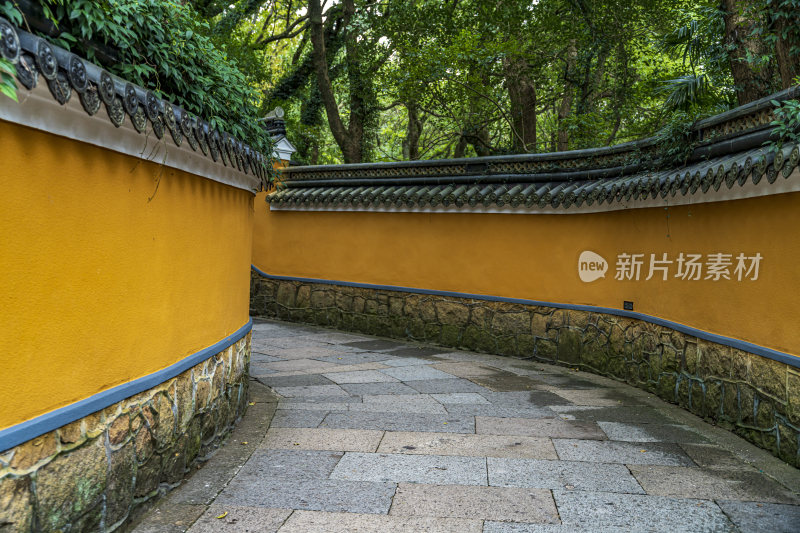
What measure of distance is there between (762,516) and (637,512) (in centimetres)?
71

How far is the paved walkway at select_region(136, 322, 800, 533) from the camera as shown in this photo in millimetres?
3539

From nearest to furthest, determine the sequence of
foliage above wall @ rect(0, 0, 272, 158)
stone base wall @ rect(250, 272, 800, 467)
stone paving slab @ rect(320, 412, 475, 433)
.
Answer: foliage above wall @ rect(0, 0, 272, 158), stone base wall @ rect(250, 272, 800, 467), stone paving slab @ rect(320, 412, 475, 433)

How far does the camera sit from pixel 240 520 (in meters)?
3.49

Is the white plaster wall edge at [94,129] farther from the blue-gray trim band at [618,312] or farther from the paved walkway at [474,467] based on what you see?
the blue-gray trim band at [618,312]

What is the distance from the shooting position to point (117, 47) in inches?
117

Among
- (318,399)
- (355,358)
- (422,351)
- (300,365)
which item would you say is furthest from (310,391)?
(422,351)

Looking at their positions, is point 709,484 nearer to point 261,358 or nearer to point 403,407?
point 403,407

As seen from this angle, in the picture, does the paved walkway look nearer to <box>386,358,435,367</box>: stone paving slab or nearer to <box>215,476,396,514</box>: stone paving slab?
<box>215,476,396,514</box>: stone paving slab

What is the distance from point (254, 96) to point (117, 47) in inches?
75.7

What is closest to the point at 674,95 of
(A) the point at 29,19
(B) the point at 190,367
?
(B) the point at 190,367

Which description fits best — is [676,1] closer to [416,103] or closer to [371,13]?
[416,103]

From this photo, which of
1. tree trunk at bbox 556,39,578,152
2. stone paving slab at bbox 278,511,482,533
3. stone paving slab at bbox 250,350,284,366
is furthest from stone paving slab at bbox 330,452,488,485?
tree trunk at bbox 556,39,578,152

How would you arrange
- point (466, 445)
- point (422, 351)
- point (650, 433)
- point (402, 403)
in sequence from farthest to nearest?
point (422, 351), point (402, 403), point (650, 433), point (466, 445)

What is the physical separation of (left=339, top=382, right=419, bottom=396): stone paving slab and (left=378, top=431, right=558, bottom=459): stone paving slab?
140 centimetres
